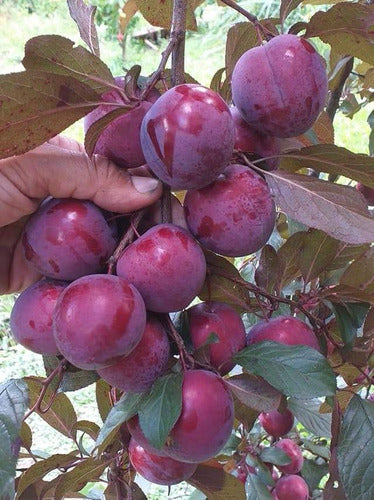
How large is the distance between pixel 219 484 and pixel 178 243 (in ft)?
1.32

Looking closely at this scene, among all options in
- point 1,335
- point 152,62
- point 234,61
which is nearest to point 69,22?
point 152,62

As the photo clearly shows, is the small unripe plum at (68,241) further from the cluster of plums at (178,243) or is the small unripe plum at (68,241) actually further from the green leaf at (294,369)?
the green leaf at (294,369)

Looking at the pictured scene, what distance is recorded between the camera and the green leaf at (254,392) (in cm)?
63

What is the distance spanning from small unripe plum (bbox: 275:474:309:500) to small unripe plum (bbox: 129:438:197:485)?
0.68 meters

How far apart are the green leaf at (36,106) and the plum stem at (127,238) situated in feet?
0.39

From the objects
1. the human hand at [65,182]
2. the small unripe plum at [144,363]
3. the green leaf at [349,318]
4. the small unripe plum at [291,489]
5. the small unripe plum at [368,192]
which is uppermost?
the human hand at [65,182]

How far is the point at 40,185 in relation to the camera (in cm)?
68

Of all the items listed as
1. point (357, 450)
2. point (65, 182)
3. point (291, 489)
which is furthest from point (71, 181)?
point (291, 489)

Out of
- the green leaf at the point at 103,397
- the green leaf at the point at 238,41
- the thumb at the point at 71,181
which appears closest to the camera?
the thumb at the point at 71,181

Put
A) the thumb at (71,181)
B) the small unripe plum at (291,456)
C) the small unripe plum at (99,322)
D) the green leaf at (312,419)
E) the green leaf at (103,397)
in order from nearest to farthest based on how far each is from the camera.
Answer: the small unripe plum at (99,322) → the thumb at (71,181) → the green leaf at (103,397) → the green leaf at (312,419) → the small unripe plum at (291,456)

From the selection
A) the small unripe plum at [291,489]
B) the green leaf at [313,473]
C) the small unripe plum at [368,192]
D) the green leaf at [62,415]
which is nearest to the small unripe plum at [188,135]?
the green leaf at [62,415]

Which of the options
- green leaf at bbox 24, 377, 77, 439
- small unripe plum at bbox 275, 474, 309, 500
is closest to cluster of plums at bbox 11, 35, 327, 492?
green leaf at bbox 24, 377, 77, 439

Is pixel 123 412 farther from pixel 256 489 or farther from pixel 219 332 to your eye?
pixel 256 489

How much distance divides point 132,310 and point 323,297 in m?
0.30
